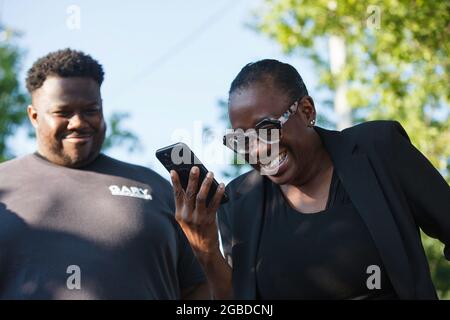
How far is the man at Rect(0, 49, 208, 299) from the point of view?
413 centimetres

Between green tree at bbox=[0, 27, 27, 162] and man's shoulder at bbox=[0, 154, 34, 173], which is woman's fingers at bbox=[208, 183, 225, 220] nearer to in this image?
man's shoulder at bbox=[0, 154, 34, 173]

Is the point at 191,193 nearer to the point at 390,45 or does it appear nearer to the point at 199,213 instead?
the point at 199,213

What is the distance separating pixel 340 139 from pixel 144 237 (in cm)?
125

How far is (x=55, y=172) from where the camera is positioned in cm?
459

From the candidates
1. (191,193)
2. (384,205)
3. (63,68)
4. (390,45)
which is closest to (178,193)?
(191,193)

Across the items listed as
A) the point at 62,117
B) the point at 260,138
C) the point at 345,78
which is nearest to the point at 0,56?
the point at 345,78

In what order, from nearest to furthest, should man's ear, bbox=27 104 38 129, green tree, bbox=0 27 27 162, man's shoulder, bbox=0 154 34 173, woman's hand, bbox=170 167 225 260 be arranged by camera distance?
woman's hand, bbox=170 167 225 260 → man's shoulder, bbox=0 154 34 173 → man's ear, bbox=27 104 38 129 → green tree, bbox=0 27 27 162

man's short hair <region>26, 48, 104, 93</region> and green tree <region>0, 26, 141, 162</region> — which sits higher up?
green tree <region>0, 26, 141, 162</region>

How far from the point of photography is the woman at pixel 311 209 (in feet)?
11.0

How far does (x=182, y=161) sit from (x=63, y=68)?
1429 mm

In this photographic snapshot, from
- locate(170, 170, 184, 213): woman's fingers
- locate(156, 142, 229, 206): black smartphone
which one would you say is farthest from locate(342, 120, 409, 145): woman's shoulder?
locate(170, 170, 184, 213): woman's fingers

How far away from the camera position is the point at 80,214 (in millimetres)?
4379

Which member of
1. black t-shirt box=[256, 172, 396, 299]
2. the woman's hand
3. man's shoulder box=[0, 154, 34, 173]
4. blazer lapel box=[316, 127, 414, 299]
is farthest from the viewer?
man's shoulder box=[0, 154, 34, 173]
